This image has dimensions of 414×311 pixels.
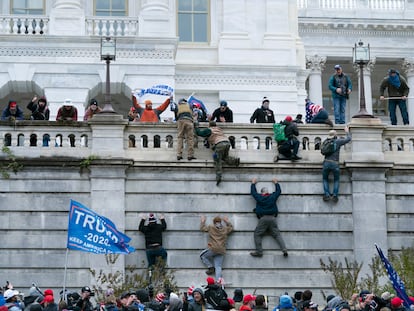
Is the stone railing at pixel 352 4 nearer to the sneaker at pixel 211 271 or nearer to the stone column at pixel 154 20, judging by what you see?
the stone column at pixel 154 20

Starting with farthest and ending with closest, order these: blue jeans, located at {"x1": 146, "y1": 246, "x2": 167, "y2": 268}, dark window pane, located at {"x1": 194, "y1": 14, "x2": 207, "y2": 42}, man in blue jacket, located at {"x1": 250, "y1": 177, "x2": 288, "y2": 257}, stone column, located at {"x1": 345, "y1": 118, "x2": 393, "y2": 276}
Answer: dark window pane, located at {"x1": 194, "y1": 14, "x2": 207, "y2": 42} → stone column, located at {"x1": 345, "y1": 118, "x2": 393, "y2": 276} → man in blue jacket, located at {"x1": 250, "y1": 177, "x2": 288, "y2": 257} → blue jeans, located at {"x1": 146, "y1": 246, "x2": 167, "y2": 268}

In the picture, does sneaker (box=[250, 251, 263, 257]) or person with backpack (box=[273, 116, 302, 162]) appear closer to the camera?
sneaker (box=[250, 251, 263, 257])

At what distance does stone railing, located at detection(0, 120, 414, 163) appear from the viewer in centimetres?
3750

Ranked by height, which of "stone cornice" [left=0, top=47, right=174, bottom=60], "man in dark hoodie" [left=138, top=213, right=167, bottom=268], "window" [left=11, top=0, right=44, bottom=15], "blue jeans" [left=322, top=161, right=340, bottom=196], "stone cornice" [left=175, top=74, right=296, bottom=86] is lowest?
"man in dark hoodie" [left=138, top=213, right=167, bottom=268]

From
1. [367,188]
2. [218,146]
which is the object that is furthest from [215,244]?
[367,188]

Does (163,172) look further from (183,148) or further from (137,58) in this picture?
(137,58)

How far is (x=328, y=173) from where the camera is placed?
124ft

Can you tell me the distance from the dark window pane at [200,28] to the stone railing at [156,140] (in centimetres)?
1371

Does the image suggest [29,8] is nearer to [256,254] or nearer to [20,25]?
[20,25]

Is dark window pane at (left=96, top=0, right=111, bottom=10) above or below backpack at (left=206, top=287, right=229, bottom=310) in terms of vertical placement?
above

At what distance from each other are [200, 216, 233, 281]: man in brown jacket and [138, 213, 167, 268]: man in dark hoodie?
1020 millimetres

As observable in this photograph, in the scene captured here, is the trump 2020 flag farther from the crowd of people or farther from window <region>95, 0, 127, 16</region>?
window <region>95, 0, 127, 16</region>

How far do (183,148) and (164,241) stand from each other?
2566mm

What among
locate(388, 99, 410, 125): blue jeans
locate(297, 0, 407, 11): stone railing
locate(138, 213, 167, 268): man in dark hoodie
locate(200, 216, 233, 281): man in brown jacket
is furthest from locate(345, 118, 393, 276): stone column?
→ locate(297, 0, 407, 11): stone railing
